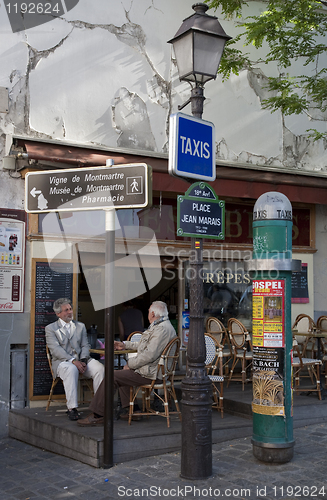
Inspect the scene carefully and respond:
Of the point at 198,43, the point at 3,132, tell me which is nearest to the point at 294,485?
the point at 198,43

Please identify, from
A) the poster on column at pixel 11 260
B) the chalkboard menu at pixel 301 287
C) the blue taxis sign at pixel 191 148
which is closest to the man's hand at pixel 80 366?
the poster on column at pixel 11 260

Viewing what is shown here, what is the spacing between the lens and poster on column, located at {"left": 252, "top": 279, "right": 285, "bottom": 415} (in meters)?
5.07

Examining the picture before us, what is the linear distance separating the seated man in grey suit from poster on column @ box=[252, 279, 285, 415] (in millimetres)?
2197

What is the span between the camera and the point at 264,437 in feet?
16.7

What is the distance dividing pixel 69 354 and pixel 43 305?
961mm

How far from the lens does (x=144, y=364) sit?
6.06 metres

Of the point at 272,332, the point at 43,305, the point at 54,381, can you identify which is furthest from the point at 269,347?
the point at 43,305

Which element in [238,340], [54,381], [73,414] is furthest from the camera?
[238,340]

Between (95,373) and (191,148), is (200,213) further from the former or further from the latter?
(95,373)

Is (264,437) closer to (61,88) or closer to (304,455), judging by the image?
(304,455)

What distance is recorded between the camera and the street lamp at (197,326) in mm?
4680

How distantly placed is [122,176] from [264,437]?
2.84 m

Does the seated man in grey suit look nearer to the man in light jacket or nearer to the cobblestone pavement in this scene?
the man in light jacket

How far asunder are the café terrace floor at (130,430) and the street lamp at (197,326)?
844mm
